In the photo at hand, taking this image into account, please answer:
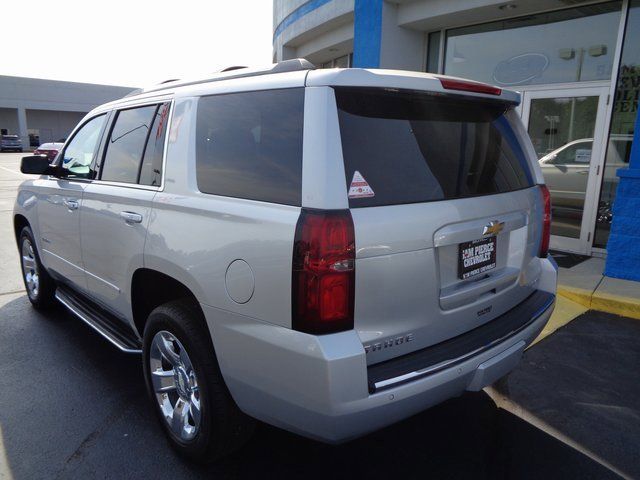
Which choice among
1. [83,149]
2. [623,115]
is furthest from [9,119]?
[623,115]

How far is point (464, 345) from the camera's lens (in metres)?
2.39

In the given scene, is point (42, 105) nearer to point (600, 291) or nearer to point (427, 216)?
point (600, 291)

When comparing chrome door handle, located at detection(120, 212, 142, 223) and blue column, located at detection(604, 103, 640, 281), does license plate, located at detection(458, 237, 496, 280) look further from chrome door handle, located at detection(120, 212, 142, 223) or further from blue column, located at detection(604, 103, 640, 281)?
blue column, located at detection(604, 103, 640, 281)

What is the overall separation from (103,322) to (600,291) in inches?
193

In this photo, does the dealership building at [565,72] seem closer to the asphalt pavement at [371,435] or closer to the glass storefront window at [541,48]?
the glass storefront window at [541,48]

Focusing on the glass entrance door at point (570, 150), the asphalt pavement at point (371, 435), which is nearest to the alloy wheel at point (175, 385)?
the asphalt pavement at point (371, 435)

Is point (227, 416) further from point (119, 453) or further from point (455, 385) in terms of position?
point (455, 385)

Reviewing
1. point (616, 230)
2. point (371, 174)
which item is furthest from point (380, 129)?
point (616, 230)

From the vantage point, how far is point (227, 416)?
243cm

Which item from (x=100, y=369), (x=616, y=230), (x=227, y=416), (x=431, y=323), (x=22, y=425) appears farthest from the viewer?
(x=616, y=230)

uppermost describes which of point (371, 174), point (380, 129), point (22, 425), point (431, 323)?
point (380, 129)

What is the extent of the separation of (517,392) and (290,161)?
244cm

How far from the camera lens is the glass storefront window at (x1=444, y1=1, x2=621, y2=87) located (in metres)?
6.89

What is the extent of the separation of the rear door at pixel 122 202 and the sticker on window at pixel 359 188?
1.30 metres
